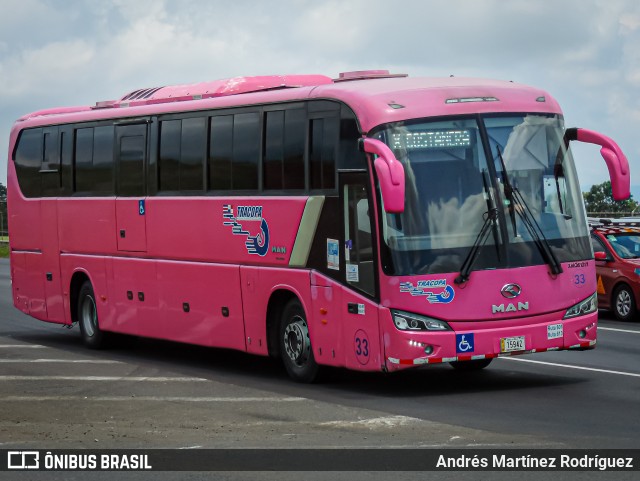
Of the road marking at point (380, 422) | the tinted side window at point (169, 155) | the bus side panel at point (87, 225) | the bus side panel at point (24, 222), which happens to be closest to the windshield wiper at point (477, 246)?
the road marking at point (380, 422)

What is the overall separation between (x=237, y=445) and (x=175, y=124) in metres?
8.36

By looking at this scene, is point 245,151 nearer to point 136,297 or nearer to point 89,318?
point 136,297

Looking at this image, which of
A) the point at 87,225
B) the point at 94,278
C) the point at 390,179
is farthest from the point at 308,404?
the point at 87,225

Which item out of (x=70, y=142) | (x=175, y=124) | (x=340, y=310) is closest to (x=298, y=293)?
(x=340, y=310)

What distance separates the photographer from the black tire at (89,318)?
70.5 feet

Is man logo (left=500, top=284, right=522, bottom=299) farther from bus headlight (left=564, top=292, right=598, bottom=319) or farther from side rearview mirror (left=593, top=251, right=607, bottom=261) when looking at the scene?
side rearview mirror (left=593, top=251, right=607, bottom=261)

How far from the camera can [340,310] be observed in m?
15.3

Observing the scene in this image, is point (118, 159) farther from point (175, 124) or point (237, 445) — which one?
point (237, 445)

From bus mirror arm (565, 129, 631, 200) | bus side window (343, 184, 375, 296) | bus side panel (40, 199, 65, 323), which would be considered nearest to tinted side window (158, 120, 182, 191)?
bus side panel (40, 199, 65, 323)

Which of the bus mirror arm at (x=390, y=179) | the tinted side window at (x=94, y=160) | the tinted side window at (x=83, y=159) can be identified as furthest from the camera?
the tinted side window at (x=83, y=159)

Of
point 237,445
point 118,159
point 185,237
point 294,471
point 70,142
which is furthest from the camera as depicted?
point 70,142

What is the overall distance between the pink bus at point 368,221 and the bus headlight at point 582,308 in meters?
0.02

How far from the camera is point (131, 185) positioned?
20.1 metres

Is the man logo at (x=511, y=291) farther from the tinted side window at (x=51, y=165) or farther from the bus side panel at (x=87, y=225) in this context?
the tinted side window at (x=51, y=165)
